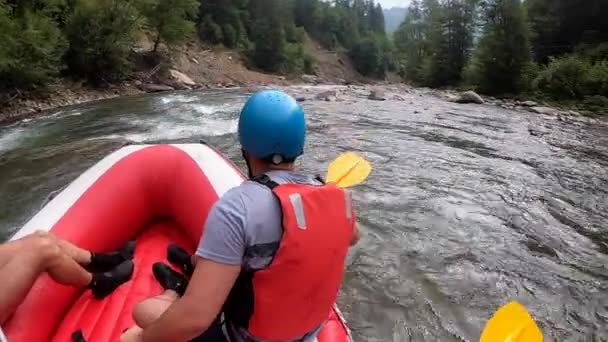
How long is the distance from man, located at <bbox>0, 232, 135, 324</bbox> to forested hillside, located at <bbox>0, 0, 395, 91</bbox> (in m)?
10.0

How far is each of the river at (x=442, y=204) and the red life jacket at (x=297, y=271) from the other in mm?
1639

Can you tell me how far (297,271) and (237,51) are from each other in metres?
34.1

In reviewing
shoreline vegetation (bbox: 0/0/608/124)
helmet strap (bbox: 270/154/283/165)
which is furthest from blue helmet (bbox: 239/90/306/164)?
shoreline vegetation (bbox: 0/0/608/124)

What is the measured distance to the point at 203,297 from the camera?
1365 mm

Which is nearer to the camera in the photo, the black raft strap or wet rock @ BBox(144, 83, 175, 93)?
the black raft strap

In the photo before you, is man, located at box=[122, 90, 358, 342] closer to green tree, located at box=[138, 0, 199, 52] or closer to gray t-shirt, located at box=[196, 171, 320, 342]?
A: gray t-shirt, located at box=[196, 171, 320, 342]

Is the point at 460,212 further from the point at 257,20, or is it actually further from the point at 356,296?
the point at 257,20

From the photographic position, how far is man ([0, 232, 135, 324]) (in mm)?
1977


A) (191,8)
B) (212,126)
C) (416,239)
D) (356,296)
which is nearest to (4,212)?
(356,296)

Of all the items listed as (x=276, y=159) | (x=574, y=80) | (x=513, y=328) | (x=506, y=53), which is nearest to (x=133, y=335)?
(x=276, y=159)

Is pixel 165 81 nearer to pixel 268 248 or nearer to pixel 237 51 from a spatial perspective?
pixel 237 51

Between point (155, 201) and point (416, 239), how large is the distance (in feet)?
7.74

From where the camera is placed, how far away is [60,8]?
51.9 ft

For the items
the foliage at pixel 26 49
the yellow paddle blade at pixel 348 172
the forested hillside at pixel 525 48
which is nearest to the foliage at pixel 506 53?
the forested hillside at pixel 525 48
